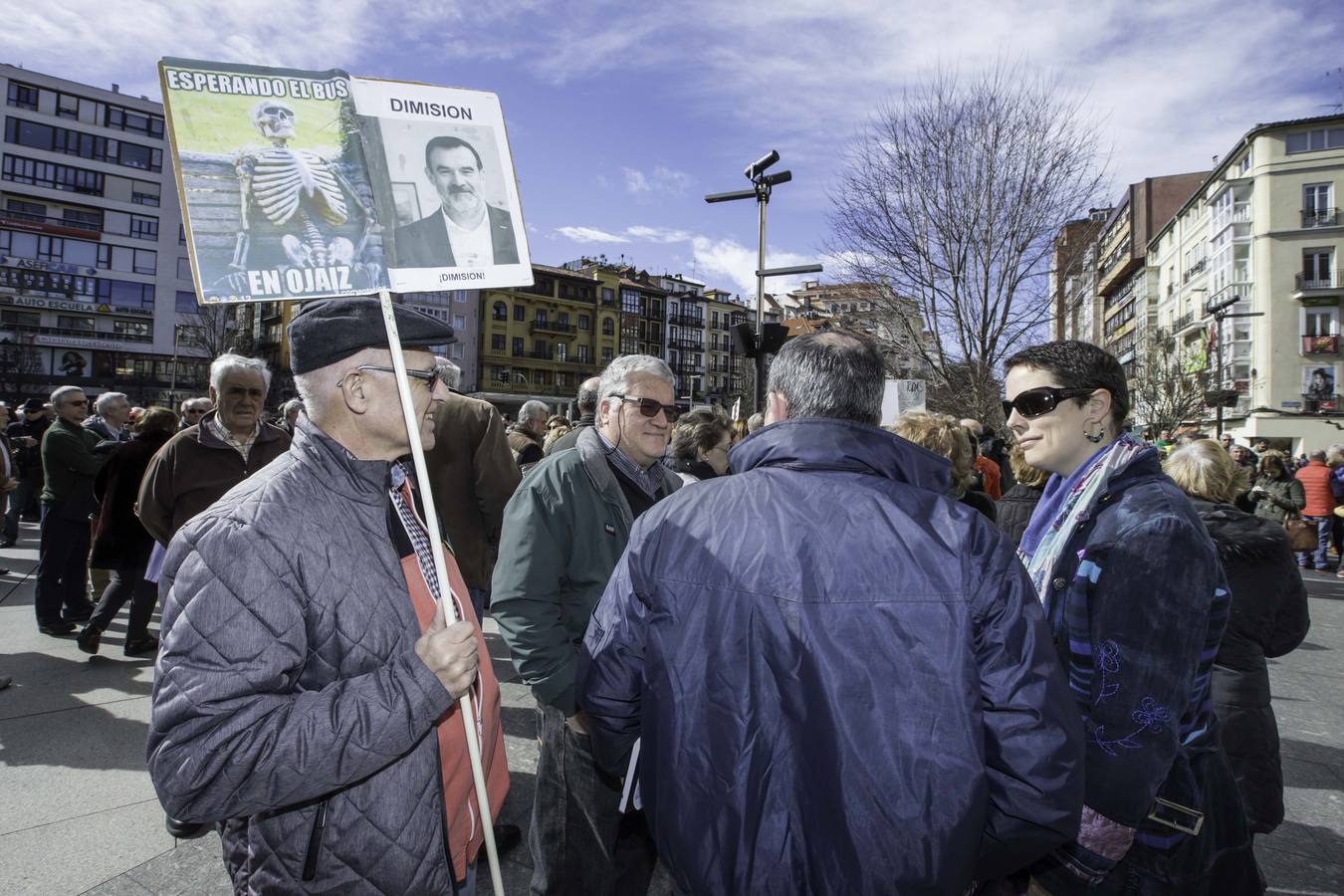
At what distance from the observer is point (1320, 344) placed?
4072cm

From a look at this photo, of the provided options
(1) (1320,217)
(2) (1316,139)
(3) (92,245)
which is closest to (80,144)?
(3) (92,245)

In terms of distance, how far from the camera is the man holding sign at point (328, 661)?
4.63 ft

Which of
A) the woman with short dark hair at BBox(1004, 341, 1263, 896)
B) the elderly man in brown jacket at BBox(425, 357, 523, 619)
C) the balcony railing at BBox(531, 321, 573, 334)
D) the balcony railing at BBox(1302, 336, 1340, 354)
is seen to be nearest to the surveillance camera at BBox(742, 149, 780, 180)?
the elderly man in brown jacket at BBox(425, 357, 523, 619)

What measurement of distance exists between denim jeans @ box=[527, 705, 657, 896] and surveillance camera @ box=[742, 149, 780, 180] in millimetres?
9015

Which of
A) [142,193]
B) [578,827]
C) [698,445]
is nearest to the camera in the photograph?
[578,827]

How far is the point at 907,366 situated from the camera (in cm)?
1727

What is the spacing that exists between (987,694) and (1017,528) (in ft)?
10.2

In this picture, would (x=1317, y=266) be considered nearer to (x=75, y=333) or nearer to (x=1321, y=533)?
(x=1321, y=533)

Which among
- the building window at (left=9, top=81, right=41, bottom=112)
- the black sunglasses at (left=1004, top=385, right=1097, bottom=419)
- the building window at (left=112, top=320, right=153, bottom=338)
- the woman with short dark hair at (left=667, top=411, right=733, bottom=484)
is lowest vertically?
the woman with short dark hair at (left=667, top=411, right=733, bottom=484)

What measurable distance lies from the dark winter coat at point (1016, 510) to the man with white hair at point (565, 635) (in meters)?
2.46

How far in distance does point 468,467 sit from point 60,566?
4302mm

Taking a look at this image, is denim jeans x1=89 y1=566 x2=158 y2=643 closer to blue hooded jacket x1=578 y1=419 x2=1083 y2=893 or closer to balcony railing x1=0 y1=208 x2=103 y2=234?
blue hooded jacket x1=578 y1=419 x2=1083 y2=893

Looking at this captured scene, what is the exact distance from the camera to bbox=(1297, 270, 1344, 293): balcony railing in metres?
41.2

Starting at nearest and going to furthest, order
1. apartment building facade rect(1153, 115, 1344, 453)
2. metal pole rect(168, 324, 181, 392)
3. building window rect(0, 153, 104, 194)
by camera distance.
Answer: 1. apartment building facade rect(1153, 115, 1344, 453)
2. building window rect(0, 153, 104, 194)
3. metal pole rect(168, 324, 181, 392)
